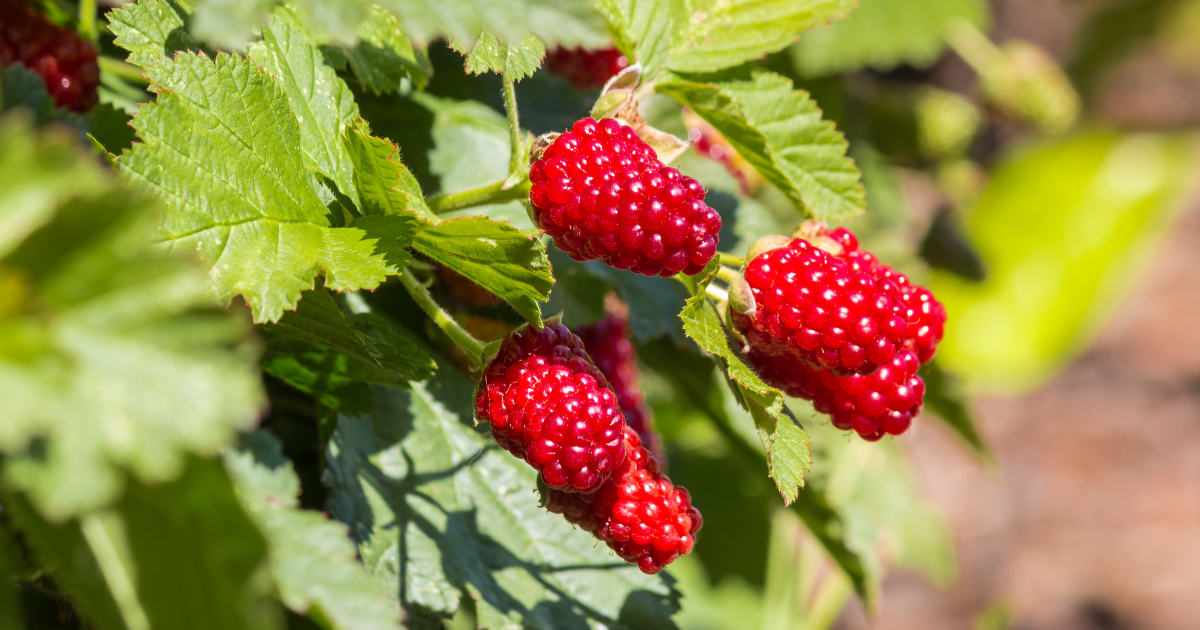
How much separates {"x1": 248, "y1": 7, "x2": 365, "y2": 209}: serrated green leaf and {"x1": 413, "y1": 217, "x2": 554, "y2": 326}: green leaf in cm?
10

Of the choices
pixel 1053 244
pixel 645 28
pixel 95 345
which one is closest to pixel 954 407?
pixel 645 28

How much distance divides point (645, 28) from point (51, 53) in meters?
0.55

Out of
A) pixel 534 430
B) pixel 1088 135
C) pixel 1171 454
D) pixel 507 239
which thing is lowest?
pixel 1171 454

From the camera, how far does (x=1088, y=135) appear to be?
3.00 m

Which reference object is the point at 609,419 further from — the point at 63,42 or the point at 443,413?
the point at 63,42

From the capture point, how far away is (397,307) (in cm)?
92

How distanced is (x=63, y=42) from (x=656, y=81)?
55 cm

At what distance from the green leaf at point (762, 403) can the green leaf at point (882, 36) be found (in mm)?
909

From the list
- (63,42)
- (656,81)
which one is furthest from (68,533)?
(656,81)

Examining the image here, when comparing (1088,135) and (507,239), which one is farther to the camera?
(1088,135)

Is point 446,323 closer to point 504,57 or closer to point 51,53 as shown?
point 504,57

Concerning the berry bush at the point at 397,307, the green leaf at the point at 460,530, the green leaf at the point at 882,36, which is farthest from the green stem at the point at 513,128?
the green leaf at the point at 882,36

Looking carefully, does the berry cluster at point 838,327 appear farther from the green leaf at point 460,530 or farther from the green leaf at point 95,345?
the green leaf at point 95,345

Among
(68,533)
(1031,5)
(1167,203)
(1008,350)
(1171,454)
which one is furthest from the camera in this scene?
(1171,454)
